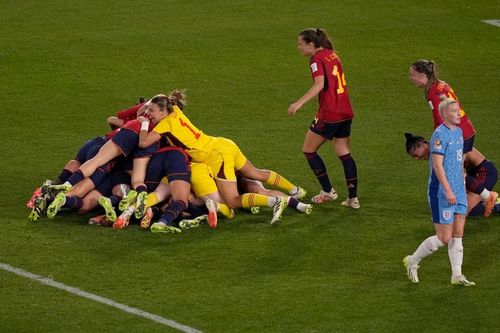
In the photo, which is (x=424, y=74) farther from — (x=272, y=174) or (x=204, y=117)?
(x=204, y=117)

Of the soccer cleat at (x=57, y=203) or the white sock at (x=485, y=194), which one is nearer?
the soccer cleat at (x=57, y=203)

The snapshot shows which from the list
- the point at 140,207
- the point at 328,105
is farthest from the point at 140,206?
the point at 328,105

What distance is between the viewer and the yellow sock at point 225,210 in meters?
13.2

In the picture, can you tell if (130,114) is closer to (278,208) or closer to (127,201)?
(127,201)

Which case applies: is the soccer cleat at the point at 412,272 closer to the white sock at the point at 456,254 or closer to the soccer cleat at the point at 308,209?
the white sock at the point at 456,254

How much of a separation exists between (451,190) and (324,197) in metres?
3.39

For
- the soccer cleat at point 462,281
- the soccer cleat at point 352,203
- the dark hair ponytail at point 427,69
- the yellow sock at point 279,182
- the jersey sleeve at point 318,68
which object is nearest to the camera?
the soccer cleat at point 462,281

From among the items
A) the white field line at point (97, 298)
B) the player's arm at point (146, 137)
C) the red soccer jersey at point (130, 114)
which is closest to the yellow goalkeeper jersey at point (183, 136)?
the player's arm at point (146, 137)

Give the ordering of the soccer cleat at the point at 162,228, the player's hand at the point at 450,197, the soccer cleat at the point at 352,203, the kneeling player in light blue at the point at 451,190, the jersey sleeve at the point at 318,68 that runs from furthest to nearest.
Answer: the soccer cleat at the point at 352,203
the jersey sleeve at the point at 318,68
the soccer cleat at the point at 162,228
the kneeling player in light blue at the point at 451,190
the player's hand at the point at 450,197

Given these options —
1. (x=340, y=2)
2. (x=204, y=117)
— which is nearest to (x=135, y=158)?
(x=204, y=117)

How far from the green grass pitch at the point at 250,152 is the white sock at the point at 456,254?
0.16 meters

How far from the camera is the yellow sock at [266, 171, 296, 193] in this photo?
1398cm

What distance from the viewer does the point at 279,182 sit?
14.0m

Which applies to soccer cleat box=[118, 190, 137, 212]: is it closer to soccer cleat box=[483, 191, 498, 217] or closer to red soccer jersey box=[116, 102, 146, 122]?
red soccer jersey box=[116, 102, 146, 122]
